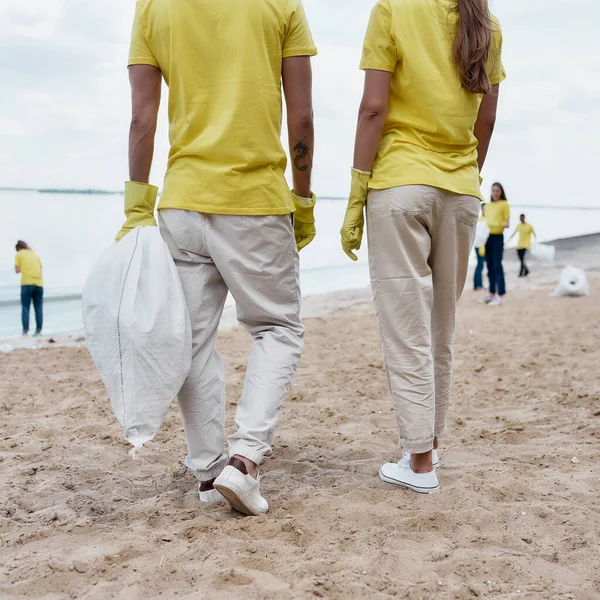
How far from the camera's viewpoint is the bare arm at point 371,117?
263 cm

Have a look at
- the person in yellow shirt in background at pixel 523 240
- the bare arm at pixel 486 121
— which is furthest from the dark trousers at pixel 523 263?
the bare arm at pixel 486 121

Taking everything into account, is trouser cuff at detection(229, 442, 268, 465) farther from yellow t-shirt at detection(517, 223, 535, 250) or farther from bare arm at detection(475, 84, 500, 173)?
yellow t-shirt at detection(517, 223, 535, 250)

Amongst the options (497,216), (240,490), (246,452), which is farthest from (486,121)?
(497,216)

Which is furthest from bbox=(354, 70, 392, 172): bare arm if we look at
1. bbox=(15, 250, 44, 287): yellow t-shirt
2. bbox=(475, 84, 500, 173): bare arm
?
bbox=(15, 250, 44, 287): yellow t-shirt

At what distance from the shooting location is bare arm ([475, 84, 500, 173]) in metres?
2.91

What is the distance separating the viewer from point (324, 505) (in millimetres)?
2564

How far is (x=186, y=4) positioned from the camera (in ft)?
8.13

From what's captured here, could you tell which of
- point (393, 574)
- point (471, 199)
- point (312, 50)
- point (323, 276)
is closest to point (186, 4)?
point (312, 50)

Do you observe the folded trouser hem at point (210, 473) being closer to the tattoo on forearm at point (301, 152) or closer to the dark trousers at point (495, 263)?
the tattoo on forearm at point (301, 152)

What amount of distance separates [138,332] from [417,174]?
115cm

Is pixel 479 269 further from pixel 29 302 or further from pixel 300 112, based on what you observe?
pixel 300 112

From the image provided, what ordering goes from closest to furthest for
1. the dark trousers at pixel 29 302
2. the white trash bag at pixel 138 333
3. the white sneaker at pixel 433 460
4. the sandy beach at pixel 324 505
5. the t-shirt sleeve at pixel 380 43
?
the sandy beach at pixel 324 505 → the white trash bag at pixel 138 333 → the t-shirt sleeve at pixel 380 43 → the white sneaker at pixel 433 460 → the dark trousers at pixel 29 302

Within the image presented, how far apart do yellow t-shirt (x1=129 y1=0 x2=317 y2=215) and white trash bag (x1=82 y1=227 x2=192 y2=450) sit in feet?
0.97

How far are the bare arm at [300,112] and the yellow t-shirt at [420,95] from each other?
236 millimetres
